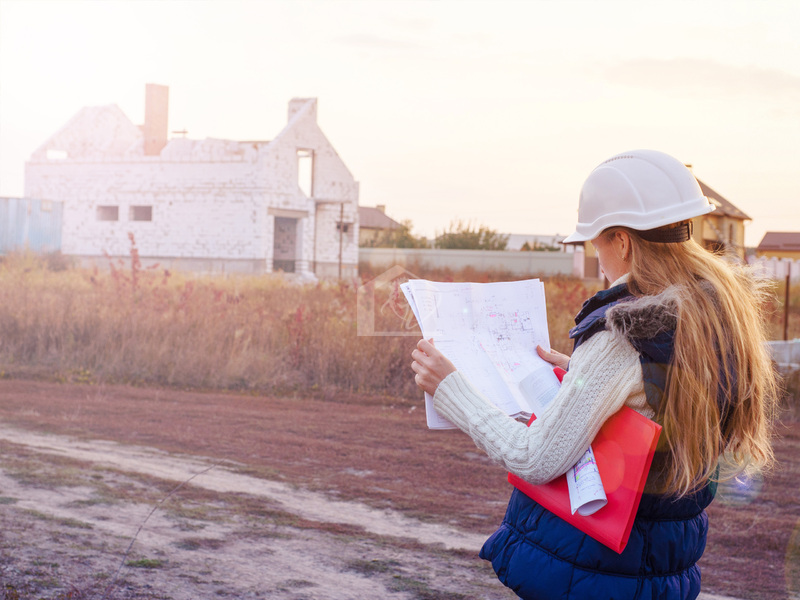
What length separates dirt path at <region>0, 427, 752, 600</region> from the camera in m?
3.76

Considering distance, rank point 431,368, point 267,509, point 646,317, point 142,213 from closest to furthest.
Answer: point 646,317
point 431,368
point 267,509
point 142,213

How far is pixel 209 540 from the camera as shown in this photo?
174 inches

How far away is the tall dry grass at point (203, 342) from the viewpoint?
A: 10.1 m

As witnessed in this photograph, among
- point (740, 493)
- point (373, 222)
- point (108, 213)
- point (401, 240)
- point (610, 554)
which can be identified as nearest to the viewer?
point (610, 554)

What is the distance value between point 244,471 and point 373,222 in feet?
197

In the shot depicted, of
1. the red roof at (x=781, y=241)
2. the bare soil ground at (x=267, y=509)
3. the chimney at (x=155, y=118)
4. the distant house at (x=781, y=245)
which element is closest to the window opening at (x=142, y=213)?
the chimney at (x=155, y=118)

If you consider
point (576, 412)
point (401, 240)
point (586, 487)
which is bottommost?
point (586, 487)

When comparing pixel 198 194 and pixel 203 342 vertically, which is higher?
pixel 198 194

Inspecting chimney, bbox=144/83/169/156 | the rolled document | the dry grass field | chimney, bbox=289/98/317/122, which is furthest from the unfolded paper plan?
chimney, bbox=144/83/169/156

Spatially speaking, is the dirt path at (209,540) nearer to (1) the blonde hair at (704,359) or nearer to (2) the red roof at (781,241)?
(1) the blonde hair at (704,359)

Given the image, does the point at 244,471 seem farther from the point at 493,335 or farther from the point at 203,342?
the point at 203,342

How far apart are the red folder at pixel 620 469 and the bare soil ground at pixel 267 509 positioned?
2.30 meters

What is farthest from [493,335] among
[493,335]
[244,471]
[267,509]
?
[244,471]

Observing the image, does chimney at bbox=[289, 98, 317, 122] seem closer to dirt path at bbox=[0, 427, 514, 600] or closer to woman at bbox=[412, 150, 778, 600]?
dirt path at bbox=[0, 427, 514, 600]
